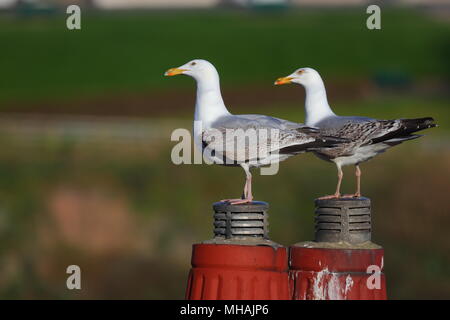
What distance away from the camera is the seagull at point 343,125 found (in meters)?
11.3

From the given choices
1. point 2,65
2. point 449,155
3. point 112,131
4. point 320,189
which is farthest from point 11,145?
point 2,65

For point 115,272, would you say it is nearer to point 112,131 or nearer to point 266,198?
point 266,198

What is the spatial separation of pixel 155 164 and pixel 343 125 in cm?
3143

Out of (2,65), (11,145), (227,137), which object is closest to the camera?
(227,137)

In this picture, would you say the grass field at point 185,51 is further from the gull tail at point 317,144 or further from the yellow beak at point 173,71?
the gull tail at point 317,144

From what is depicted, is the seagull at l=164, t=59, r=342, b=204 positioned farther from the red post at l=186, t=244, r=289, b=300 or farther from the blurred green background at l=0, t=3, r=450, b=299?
the blurred green background at l=0, t=3, r=450, b=299

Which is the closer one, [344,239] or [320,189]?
[344,239]

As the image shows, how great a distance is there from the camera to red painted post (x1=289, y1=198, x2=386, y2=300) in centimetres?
888

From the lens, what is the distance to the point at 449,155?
43.6 metres

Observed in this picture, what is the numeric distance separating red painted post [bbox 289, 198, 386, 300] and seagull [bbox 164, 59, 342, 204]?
1.21 meters

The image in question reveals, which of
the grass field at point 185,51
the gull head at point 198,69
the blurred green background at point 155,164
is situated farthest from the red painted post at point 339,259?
the grass field at point 185,51

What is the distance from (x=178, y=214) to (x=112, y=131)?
739 centimetres

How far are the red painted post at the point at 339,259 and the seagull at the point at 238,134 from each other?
3.95 ft

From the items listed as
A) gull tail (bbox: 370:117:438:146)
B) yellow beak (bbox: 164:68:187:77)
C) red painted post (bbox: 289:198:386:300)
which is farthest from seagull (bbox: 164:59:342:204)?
gull tail (bbox: 370:117:438:146)
